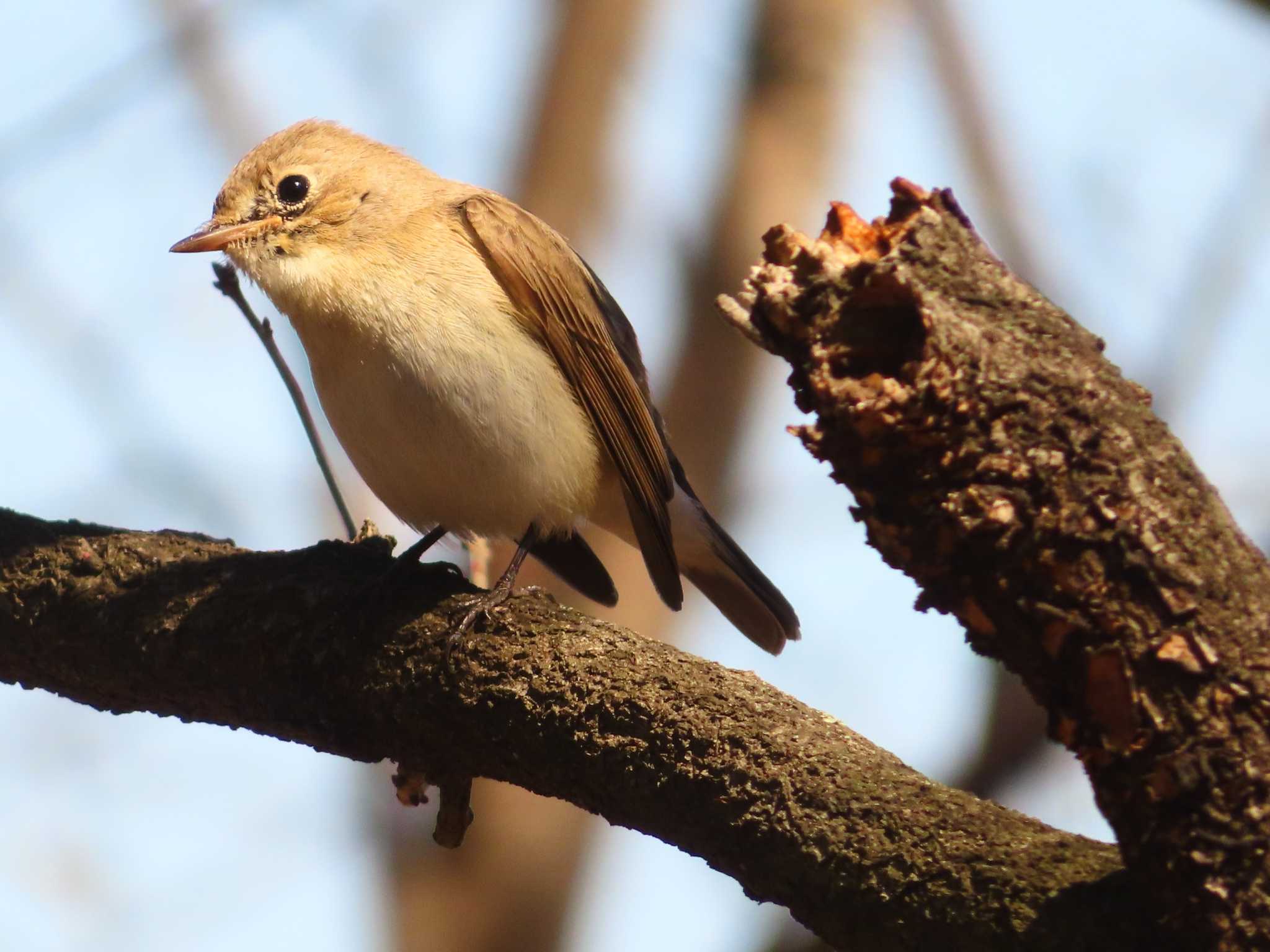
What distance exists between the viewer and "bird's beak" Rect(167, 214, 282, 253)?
4.11 m

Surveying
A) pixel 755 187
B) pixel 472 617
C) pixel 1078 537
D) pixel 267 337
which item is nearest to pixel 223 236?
pixel 267 337

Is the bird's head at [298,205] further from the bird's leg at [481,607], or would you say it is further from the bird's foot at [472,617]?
the bird's foot at [472,617]

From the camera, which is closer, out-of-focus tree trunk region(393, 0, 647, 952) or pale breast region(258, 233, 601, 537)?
pale breast region(258, 233, 601, 537)

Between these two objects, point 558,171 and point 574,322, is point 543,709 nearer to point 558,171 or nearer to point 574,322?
point 574,322

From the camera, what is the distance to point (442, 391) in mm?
3674

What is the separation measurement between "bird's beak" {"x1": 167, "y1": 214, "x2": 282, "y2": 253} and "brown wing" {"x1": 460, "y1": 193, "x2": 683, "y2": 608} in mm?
636

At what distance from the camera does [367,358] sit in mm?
3705

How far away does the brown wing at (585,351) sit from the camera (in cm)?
402

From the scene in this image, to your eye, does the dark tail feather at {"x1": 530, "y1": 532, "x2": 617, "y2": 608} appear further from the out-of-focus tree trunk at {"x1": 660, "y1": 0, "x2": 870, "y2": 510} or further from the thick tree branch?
the out-of-focus tree trunk at {"x1": 660, "y1": 0, "x2": 870, "y2": 510}

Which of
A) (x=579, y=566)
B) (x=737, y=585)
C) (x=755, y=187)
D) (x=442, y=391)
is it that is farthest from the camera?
(x=755, y=187)

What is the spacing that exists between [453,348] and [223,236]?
38.3 inches

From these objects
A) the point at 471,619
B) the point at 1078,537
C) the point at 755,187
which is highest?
the point at 755,187

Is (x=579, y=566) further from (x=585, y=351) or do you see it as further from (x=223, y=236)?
(x=223, y=236)

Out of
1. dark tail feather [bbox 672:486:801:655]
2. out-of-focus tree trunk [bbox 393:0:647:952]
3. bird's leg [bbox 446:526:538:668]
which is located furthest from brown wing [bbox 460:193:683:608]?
out-of-focus tree trunk [bbox 393:0:647:952]
